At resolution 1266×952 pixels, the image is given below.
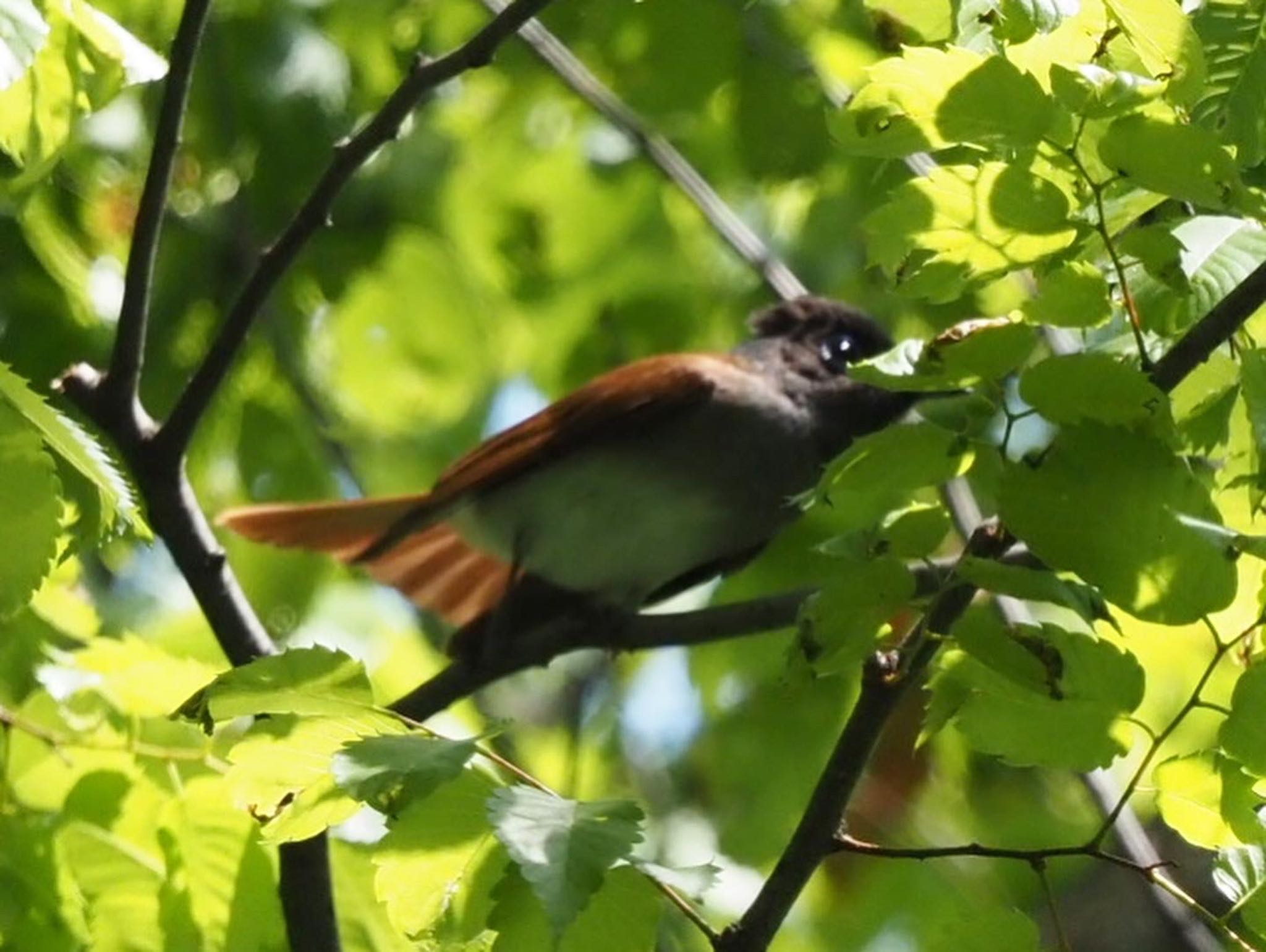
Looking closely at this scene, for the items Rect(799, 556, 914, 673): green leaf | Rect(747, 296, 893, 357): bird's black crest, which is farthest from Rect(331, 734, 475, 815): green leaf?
Rect(747, 296, 893, 357): bird's black crest

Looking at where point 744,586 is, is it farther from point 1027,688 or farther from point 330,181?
point 1027,688

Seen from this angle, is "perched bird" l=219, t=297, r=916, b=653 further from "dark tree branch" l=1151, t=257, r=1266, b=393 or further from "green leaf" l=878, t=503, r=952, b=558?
"dark tree branch" l=1151, t=257, r=1266, b=393

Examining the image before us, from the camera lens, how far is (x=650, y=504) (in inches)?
156

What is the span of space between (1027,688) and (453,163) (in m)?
3.04

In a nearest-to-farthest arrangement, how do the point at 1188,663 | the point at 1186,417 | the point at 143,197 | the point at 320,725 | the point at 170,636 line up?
the point at 320,725 → the point at 1186,417 → the point at 143,197 → the point at 170,636 → the point at 1188,663

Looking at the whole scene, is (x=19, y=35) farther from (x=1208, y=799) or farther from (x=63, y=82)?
(x=1208, y=799)

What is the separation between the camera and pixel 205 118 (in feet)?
12.5

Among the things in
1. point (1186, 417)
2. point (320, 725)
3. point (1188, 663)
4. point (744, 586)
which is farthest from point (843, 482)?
point (1188, 663)

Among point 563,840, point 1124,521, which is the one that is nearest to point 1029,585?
point 1124,521

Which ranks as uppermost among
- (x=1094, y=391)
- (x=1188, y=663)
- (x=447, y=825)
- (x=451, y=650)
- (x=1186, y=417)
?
(x=1094, y=391)

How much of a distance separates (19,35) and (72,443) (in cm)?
34

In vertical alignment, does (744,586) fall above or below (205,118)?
below

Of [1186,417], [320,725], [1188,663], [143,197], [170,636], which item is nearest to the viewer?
[320,725]

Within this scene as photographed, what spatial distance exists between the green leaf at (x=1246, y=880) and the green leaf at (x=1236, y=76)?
576mm
